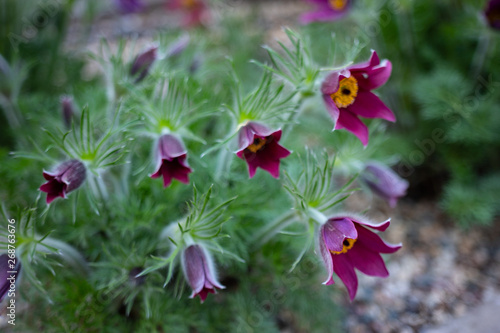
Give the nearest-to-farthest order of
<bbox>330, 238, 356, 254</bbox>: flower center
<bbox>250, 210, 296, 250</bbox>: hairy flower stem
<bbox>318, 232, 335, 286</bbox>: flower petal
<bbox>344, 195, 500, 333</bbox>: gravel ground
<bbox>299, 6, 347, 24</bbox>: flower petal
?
<bbox>318, 232, 335, 286</bbox>: flower petal < <bbox>330, 238, 356, 254</bbox>: flower center < <bbox>250, 210, 296, 250</bbox>: hairy flower stem < <bbox>344, 195, 500, 333</bbox>: gravel ground < <bbox>299, 6, 347, 24</bbox>: flower petal

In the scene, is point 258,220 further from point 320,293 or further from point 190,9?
point 190,9

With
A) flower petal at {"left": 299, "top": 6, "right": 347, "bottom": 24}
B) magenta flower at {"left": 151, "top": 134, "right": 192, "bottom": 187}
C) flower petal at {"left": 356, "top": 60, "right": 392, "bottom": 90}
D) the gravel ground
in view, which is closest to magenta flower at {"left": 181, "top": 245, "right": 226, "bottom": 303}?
magenta flower at {"left": 151, "top": 134, "right": 192, "bottom": 187}

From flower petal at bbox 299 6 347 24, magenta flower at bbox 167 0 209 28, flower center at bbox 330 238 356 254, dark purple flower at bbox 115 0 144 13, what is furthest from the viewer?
magenta flower at bbox 167 0 209 28

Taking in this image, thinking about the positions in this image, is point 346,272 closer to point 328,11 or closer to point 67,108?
point 67,108

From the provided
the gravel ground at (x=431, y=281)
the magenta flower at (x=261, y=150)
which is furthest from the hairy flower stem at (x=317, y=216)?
the gravel ground at (x=431, y=281)

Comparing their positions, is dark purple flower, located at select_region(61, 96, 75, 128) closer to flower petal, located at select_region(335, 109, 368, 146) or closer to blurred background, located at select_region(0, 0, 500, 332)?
blurred background, located at select_region(0, 0, 500, 332)

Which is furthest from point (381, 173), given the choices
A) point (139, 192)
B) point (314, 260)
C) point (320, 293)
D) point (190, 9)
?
point (190, 9)
